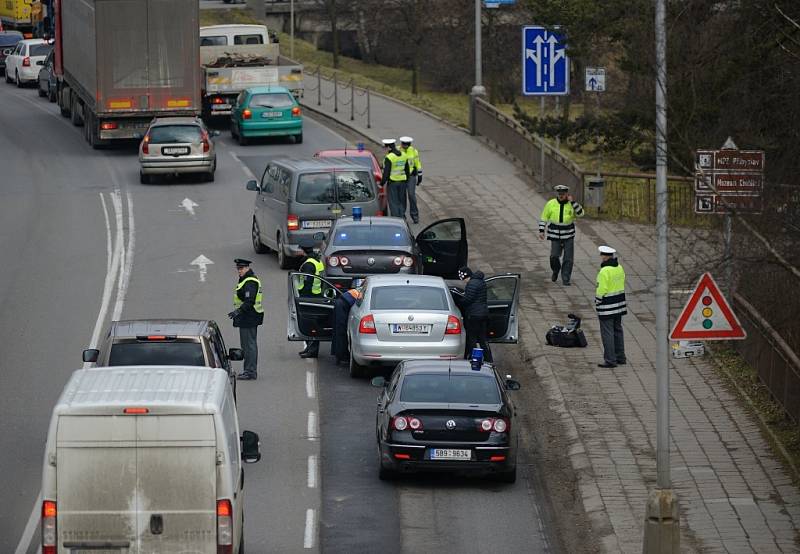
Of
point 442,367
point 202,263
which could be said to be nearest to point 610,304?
point 442,367

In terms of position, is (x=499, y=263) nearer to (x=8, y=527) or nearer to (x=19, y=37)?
(x=8, y=527)

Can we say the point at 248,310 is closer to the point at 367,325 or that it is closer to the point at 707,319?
the point at 367,325

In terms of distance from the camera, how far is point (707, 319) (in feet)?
47.3

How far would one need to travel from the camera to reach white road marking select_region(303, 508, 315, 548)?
15203 mm

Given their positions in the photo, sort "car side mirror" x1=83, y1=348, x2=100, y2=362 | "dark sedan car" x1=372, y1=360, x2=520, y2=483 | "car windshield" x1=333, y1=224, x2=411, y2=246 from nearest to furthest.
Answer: "dark sedan car" x1=372, y1=360, x2=520, y2=483
"car side mirror" x1=83, y1=348, x2=100, y2=362
"car windshield" x1=333, y1=224, x2=411, y2=246

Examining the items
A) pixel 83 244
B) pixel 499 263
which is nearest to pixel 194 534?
pixel 499 263

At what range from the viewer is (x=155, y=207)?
34.6 meters

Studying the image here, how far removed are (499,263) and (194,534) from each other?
1721 centimetres

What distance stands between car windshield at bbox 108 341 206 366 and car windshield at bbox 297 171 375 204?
438 inches

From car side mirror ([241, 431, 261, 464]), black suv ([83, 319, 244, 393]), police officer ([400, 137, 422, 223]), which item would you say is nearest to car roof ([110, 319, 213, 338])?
black suv ([83, 319, 244, 393])

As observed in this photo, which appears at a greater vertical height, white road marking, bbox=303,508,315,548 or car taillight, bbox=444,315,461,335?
car taillight, bbox=444,315,461,335

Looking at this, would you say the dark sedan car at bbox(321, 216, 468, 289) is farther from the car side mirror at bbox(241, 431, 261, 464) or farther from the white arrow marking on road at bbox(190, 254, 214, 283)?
the car side mirror at bbox(241, 431, 261, 464)

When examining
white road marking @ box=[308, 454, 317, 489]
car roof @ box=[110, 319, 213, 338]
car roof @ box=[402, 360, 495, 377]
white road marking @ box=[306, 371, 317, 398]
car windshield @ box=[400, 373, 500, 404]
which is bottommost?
white road marking @ box=[308, 454, 317, 489]

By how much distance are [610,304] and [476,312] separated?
6.08 ft
